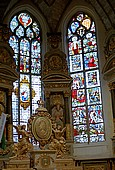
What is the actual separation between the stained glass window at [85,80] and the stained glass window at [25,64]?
155cm

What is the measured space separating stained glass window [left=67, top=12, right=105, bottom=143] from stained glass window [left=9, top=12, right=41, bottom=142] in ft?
5.09

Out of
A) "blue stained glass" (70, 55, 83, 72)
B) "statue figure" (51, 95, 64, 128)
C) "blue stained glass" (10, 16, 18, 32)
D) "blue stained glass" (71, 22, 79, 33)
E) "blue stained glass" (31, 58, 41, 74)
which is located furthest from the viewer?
"blue stained glass" (71, 22, 79, 33)

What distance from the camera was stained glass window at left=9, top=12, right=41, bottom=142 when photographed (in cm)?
1484

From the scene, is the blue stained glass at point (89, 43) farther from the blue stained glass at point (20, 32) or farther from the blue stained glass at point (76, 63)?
the blue stained glass at point (20, 32)

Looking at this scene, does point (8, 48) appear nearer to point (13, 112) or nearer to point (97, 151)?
point (13, 112)

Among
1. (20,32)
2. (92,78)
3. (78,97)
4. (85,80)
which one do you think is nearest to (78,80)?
(85,80)

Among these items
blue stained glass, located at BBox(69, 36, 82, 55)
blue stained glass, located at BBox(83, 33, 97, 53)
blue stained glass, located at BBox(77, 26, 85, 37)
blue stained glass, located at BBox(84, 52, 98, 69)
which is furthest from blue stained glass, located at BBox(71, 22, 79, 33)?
blue stained glass, located at BBox(84, 52, 98, 69)

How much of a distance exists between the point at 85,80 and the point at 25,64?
277 centimetres

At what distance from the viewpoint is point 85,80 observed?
50.9 ft

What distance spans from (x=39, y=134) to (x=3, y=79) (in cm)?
346

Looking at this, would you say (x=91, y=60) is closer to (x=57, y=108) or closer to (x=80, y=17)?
(x=80, y=17)

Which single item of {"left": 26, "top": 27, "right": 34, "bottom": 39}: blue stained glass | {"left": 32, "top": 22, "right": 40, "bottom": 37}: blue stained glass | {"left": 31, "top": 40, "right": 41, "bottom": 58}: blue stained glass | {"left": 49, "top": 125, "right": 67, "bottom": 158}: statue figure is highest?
{"left": 32, "top": 22, "right": 40, "bottom": 37}: blue stained glass

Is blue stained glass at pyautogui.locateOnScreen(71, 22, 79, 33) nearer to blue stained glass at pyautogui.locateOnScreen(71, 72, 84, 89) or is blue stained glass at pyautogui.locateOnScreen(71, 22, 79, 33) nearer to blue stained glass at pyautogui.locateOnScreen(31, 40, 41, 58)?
blue stained glass at pyautogui.locateOnScreen(31, 40, 41, 58)

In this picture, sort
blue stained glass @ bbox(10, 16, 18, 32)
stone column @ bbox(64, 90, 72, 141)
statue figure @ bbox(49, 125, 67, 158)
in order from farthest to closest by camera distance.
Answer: blue stained glass @ bbox(10, 16, 18, 32) → stone column @ bbox(64, 90, 72, 141) → statue figure @ bbox(49, 125, 67, 158)
